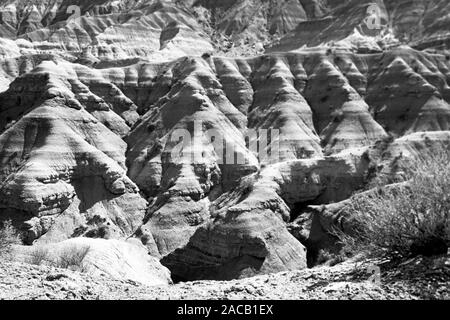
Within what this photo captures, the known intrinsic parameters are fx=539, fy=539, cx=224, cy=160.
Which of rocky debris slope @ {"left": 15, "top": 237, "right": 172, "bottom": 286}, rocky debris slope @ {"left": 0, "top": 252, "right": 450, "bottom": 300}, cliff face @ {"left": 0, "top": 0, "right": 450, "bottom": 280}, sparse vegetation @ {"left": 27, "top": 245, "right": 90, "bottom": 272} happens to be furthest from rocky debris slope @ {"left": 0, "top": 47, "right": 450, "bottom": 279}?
rocky debris slope @ {"left": 0, "top": 252, "right": 450, "bottom": 300}

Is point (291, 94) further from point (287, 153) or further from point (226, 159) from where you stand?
point (226, 159)

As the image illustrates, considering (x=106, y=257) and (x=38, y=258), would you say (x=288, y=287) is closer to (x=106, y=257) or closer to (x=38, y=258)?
(x=38, y=258)

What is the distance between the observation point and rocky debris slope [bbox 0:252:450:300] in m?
9.73

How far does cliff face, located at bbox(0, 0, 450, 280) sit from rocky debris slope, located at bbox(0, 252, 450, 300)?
27049 millimetres

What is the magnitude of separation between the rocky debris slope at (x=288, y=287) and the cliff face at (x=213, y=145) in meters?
27.0

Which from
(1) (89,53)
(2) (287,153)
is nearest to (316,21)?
(1) (89,53)

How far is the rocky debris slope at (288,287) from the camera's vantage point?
9727 millimetres

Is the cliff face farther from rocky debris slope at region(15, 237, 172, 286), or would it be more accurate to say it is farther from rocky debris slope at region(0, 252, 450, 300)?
rocky debris slope at region(0, 252, 450, 300)

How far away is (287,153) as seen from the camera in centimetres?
6131

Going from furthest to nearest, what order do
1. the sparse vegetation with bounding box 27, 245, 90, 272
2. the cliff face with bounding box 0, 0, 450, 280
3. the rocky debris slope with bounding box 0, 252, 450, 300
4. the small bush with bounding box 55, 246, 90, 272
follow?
the cliff face with bounding box 0, 0, 450, 280, the small bush with bounding box 55, 246, 90, 272, the sparse vegetation with bounding box 27, 245, 90, 272, the rocky debris slope with bounding box 0, 252, 450, 300

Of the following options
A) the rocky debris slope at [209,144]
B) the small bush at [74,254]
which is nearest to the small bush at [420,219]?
the small bush at [74,254]

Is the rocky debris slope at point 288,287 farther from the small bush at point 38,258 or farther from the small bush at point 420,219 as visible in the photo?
the small bush at point 38,258

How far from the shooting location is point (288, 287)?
10945mm

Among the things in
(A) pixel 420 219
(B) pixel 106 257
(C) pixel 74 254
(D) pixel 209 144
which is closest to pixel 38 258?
(C) pixel 74 254
